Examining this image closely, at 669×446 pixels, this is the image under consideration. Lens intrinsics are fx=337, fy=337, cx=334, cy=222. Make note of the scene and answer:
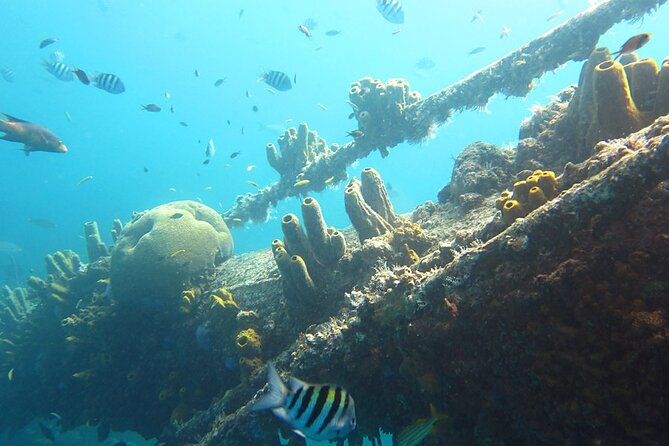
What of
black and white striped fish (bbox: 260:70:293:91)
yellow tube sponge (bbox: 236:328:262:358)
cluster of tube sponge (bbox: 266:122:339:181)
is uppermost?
black and white striped fish (bbox: 260:70:293:91)

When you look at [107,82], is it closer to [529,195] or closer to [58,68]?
[58,68]

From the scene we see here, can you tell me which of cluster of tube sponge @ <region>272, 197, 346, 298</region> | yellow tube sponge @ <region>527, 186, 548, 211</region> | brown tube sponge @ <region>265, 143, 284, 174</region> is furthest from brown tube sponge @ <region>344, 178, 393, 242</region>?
brown tube sponge @ <region>265, 143, 284, 174</region>

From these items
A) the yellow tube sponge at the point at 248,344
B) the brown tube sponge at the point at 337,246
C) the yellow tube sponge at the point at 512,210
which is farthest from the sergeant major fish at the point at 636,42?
the yellow tube sponge at the point at 248,344

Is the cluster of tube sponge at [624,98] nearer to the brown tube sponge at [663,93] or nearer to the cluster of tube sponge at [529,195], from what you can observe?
the brown tube sponge at [663,93]

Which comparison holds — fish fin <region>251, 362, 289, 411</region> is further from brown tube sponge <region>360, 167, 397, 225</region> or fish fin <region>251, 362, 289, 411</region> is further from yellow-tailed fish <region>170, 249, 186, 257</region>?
yellow-tailed fish <region>170, 249, 186, 257</region>

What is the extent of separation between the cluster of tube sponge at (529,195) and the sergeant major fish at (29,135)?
565cm

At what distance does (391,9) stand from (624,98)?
6516 mm

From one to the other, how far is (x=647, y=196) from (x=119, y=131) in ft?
432

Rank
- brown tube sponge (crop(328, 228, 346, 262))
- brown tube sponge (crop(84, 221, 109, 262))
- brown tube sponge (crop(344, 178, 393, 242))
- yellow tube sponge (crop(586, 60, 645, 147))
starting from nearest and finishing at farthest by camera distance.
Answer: yellow tube sponge (crop(586, 60, 645, 147))
brown tube sponge (crop(328, 228, 346, 262))
brown tube sponge (crop(344, 178, 393, 242))
brown tube sponge (crop(84, 221, 109, 262))

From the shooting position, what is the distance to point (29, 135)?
4590mm

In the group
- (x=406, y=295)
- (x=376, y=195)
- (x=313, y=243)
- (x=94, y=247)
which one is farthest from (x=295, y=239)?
(x=94, y=247)

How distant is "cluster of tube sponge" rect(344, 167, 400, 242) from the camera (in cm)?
516

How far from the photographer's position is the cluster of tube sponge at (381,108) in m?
8.12

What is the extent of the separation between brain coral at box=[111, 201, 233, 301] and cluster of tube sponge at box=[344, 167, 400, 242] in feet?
12.5
